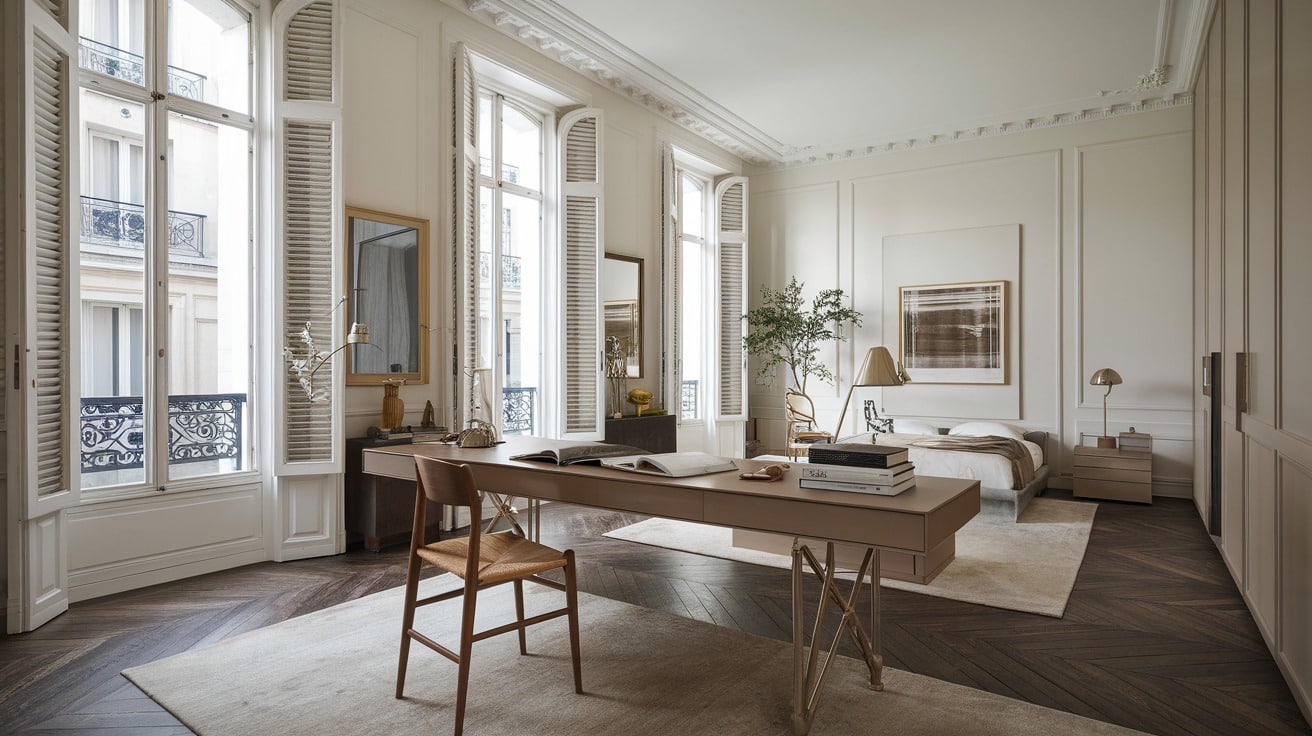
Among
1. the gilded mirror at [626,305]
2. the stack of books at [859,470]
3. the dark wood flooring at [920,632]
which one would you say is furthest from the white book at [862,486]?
the gilded mirror at [626,305]

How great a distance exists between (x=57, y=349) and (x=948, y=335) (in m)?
7.38

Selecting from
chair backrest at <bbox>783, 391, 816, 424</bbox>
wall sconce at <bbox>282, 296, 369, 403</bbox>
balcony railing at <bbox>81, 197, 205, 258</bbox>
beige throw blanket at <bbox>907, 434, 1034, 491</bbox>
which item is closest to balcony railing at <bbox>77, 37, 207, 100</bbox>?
balcony railing at <bbox>81, 197, 205, 258</bbox>

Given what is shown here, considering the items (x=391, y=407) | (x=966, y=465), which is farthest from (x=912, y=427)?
(x=391, y=407)

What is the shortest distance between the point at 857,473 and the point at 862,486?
4cm

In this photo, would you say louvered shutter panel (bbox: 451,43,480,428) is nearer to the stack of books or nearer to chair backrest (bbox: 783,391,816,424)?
the stack of books

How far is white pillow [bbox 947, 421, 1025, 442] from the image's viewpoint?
700 centimetres

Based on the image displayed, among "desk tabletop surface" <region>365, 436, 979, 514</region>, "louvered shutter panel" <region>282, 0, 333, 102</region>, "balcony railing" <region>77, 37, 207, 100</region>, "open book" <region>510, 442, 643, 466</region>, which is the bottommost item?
"desk tabletop surface" <region>365, 436, 979, 514</region>

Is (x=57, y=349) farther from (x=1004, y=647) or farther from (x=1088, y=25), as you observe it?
(x=1088, y=25)

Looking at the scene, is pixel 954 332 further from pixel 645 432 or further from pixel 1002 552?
pixel 1002 552

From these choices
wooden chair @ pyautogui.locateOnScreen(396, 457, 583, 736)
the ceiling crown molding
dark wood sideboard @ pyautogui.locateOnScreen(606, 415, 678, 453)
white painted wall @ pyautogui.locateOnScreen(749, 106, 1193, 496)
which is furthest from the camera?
white painted wall @ pyautogui.locateOnScreen(749, 106, 1193, 496)

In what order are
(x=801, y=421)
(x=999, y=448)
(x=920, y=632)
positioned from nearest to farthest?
Result: (x=920, y=632)
(x=999, y=448)
(x=801, y=421)

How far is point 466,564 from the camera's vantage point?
246cm

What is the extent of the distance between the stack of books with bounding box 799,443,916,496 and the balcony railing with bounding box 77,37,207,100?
154 inches

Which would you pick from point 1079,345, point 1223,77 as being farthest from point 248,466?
point 1079,345
